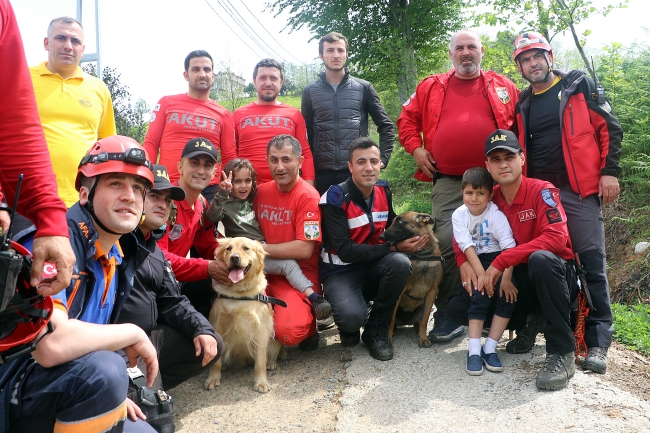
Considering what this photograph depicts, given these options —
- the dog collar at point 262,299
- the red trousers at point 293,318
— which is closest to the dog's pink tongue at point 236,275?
the dog collar at point 262,299

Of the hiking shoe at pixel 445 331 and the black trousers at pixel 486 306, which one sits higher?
the black trousers at pixel 486 306

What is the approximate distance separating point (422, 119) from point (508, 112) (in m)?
0.96

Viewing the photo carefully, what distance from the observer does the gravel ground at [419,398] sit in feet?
10.9

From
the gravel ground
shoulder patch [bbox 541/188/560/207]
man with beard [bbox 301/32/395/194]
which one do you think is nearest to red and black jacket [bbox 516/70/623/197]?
shoulder patch [bbox 541/188/560/207]

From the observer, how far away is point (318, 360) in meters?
4.66

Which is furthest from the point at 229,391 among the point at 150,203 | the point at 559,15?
the point at 559,15

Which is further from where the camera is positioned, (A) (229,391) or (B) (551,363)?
(A) (229,391)

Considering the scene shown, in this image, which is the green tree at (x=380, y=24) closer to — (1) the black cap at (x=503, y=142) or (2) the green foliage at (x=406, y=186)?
(2) the green foliage at (x=406, y=186)

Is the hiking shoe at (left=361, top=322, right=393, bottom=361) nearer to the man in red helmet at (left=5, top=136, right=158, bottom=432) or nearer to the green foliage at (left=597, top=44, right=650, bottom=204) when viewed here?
the man in red helmet at (left=5, top=136, right=158, bottom=432)

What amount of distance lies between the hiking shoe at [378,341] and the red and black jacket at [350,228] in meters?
0.63

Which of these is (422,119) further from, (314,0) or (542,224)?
(314,0)

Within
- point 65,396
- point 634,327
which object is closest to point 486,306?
point 634,327

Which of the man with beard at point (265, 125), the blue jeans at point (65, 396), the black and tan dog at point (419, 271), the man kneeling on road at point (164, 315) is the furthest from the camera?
the man with beard at point (265, 125)

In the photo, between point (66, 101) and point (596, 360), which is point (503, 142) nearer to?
point (596, 360)
